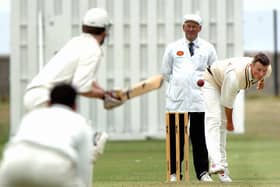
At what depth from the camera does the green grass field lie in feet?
41.4

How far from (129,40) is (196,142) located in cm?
963

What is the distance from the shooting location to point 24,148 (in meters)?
7.21

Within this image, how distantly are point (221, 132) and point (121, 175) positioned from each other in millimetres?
1823

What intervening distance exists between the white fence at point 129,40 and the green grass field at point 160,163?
79 centimetres

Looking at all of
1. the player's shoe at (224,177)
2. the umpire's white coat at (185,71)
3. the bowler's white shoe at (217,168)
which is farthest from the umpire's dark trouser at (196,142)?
the bowler's white shoe at (217,168)

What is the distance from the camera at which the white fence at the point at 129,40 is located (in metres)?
22.6

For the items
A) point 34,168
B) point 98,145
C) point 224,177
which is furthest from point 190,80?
point 34,168

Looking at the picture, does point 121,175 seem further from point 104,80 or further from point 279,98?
point 279,98

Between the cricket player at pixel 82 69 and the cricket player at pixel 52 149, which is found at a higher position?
the cricket player at pixel 82 69

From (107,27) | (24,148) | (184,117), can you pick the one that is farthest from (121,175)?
(24,148)

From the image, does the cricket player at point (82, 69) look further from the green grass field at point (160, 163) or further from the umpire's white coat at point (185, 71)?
the umpire's white coat at point (185, 71)

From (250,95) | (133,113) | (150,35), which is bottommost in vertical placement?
(250,95)

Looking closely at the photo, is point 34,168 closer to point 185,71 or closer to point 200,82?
point 200,82

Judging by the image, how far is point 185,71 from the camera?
13328 mm
